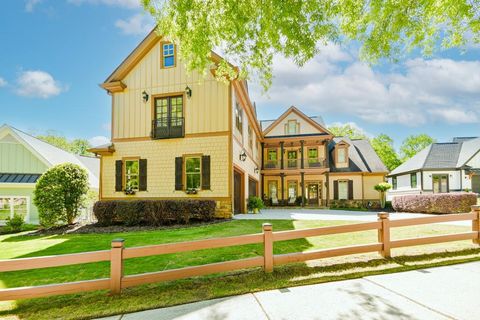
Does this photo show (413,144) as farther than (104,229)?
Yes

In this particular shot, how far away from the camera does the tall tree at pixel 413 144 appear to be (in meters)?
55.2

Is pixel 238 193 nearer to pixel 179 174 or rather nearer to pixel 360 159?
pixel 179 174

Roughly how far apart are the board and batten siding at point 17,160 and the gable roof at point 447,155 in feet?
104

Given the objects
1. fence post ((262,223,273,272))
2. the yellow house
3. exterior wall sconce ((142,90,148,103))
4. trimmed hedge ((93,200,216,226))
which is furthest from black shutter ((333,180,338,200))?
fence post ((262,223,273,272))

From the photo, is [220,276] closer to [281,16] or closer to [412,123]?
[281,16]

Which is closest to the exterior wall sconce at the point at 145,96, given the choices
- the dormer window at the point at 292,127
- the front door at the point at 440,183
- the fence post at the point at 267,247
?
the fence post at the point at 267,247

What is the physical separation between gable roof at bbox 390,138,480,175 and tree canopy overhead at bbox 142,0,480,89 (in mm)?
22687

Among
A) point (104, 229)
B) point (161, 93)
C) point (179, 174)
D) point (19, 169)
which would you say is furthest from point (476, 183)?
point (19, 169)

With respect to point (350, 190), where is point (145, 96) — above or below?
above

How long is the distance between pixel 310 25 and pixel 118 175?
38.2 ft

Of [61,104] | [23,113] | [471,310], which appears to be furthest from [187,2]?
[23,113]

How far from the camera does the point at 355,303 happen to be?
10.6ft

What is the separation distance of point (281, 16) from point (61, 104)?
31.3 meters

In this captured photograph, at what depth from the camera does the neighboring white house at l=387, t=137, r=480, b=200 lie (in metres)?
23.1
